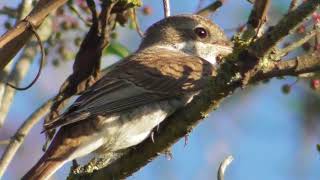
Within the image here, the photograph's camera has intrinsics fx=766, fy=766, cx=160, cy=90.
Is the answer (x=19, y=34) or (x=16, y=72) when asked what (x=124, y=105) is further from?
(x=19, y=34)

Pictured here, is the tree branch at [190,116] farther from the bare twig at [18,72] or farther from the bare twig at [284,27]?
the bare twig at [18,72]

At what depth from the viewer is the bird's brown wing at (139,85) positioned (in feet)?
13.9

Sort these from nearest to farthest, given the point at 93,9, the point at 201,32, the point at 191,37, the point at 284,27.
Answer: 1. the point at 284,27
2. the point at 93,9
3. the point at 201,32
4. the point at 191,37

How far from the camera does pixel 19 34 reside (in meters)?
3.32

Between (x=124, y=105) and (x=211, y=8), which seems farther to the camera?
(x=211, y=8)

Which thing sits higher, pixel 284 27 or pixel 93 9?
pixel 93 9

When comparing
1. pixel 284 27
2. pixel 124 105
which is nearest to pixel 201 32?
pixel 124 105

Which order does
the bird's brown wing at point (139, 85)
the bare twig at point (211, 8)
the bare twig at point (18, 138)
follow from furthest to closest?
the bare twig at point (211, 8), the bird's brown wing at point (139, 85), the bare twig at point (18, 138)

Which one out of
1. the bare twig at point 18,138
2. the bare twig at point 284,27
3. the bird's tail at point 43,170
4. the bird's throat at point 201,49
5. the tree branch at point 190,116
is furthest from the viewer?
the bird's throat at point 201,49

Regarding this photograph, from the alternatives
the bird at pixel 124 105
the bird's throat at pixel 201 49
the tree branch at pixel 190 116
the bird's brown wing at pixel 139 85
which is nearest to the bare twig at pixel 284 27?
the tree branch at pixel 190 116

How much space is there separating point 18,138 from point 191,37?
6.49 feet

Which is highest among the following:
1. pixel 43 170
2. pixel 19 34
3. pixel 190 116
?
pixel 19 34

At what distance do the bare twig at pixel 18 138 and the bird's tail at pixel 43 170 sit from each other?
0.72 ft

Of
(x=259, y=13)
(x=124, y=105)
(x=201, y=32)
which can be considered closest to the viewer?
(x=259, y=13)
